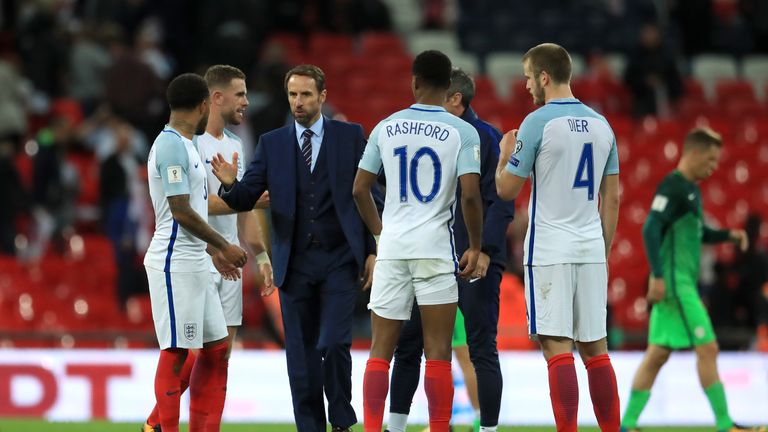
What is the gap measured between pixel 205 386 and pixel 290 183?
141 cm

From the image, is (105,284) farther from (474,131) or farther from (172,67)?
(474,131)

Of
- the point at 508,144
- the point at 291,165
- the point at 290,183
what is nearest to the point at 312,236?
the point at 290,183

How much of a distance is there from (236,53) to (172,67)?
139 centimetres

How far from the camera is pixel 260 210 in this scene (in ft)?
30.9

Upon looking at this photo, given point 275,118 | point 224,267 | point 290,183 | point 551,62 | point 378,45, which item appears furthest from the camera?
point 378,45

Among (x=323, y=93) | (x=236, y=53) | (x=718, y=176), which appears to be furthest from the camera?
(x=718, y=176)

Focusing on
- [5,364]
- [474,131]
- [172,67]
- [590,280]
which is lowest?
[5,364]

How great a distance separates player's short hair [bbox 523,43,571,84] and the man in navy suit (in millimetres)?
1345

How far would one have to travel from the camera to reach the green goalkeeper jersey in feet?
34.2

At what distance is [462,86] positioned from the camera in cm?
916

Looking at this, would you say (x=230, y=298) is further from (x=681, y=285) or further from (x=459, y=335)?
(x=681, y=285)

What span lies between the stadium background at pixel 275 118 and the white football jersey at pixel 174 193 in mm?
5237

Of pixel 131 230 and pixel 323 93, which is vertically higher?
pixel 323 93

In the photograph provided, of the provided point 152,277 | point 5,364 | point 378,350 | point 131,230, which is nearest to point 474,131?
point 378,350
